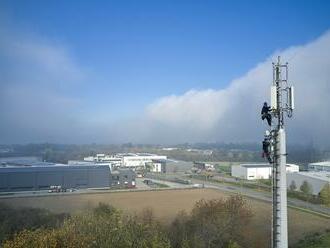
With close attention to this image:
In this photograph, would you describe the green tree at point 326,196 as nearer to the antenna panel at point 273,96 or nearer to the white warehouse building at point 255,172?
the white warehouse building at point 255,172

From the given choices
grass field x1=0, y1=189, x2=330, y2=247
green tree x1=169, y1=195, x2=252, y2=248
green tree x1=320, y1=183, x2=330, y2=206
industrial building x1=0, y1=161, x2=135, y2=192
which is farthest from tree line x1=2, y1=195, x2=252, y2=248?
industrial building x1=0, y1=161, x2=135, y2=192

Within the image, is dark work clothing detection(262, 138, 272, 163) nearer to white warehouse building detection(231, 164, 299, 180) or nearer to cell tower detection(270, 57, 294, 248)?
cell tower detection(270, 57, 294, 248)

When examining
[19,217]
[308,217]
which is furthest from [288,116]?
[308,217]

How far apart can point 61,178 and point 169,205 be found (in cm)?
1000

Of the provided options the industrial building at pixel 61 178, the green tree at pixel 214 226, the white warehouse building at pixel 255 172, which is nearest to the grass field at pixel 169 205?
the green tree at pixel 214 226

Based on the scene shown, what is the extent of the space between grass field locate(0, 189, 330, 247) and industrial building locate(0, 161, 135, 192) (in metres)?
3.33

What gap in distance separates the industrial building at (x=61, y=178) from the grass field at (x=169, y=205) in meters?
3.33

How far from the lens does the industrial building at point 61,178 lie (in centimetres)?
2434

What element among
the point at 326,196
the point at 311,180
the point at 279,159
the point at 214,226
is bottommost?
the point at 326,196

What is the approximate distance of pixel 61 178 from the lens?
25453 mm

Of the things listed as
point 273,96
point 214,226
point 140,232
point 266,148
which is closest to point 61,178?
point 214,226

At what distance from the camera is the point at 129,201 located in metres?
19.7

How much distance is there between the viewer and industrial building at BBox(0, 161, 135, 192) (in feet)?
79.9

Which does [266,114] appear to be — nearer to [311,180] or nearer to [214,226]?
[214,226]
